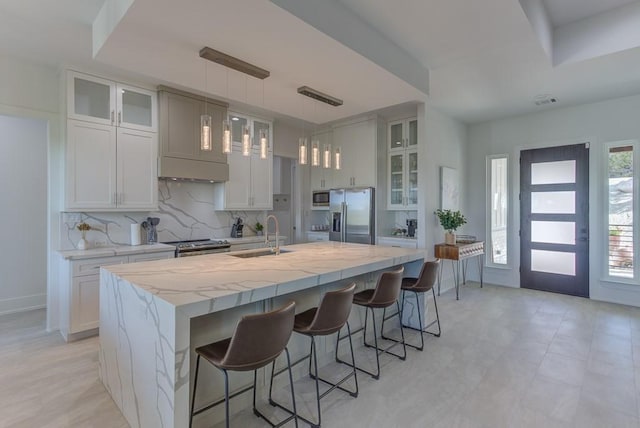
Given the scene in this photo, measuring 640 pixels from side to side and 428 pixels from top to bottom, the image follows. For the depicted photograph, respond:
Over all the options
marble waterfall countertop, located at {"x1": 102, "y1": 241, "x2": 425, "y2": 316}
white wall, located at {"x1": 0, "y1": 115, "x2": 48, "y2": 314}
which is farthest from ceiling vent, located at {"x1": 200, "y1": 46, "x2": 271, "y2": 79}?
white wall, located at {"x1": 0, "y1": 115, "x2": 48, "y2": 314}

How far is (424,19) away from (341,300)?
2.32 meters

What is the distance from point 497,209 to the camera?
560 cm

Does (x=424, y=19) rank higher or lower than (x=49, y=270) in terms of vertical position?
higher

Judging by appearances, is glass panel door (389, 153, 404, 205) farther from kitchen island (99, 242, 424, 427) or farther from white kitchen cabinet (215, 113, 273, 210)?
kitchen island (99, 242, 424, 427)

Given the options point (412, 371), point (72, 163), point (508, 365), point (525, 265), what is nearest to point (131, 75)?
point (72, 163)

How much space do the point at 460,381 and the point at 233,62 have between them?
3179mm

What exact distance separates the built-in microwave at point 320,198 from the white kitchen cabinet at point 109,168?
287 centimetres

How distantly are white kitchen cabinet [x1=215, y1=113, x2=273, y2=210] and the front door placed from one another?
4.23m

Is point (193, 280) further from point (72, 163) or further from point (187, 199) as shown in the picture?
point (187, 199)

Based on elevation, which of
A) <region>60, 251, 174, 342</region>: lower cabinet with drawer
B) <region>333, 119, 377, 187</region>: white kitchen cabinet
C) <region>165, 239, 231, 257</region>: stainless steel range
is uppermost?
<region>333, 119, 377, 187</region>: white kitchen cabinet

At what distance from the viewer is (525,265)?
5355 millimetres

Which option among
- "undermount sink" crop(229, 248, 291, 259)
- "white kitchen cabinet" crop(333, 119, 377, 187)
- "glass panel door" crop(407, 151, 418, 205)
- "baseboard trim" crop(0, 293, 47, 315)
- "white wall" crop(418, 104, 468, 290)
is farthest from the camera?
"white kitchen cabinet" crop(333, 119, 377, 187)

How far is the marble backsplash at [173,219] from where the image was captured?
3749mm

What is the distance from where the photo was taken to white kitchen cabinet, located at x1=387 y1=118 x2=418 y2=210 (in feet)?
16.7
